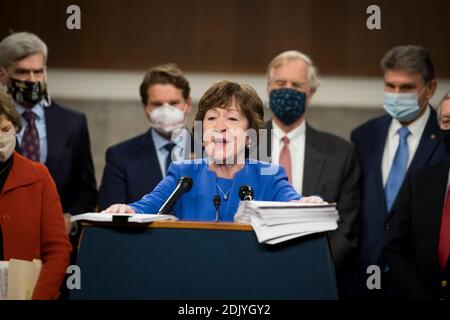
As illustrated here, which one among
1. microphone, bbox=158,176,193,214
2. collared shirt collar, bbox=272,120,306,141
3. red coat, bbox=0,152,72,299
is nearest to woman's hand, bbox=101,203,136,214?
microphone, bbox=158,176,193,214

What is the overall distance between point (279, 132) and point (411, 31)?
1.77 meters

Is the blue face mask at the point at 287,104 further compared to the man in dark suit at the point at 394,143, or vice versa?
the blue face mask at the point at 287,104

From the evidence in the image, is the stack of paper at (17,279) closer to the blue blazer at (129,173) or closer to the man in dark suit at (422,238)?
the blue blazer at (129,173)

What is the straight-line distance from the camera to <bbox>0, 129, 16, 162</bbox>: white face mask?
3.57m

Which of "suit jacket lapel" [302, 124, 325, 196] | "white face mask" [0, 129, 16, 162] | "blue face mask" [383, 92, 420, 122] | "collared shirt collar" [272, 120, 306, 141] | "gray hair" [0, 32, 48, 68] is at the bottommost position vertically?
"suit jacket lapel" [302, 124, 325, 196]

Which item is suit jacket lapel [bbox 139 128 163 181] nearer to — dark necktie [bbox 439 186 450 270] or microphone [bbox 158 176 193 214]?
microphone [bbox 158 176 193 214]

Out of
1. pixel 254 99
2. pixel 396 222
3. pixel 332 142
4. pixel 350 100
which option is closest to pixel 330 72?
pixel 350 100

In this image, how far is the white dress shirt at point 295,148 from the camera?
4516mm

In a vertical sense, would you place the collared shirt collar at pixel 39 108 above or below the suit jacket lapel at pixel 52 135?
above

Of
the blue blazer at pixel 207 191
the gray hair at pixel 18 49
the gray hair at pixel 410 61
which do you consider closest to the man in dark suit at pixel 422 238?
the gray hair at pixel 410 61

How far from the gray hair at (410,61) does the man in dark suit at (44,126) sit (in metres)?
1.76

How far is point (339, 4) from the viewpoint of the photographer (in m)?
5.88

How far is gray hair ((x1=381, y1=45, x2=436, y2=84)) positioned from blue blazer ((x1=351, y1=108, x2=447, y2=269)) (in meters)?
0.25

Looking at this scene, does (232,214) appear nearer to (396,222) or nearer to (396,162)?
(396,222)
